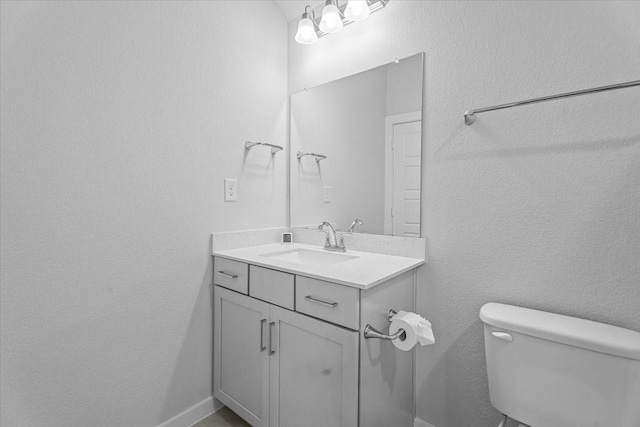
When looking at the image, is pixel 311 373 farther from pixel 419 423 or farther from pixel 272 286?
pixel 419 423

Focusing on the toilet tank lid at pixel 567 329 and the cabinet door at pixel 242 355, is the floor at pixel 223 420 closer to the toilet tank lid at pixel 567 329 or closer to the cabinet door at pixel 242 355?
the cabinet door at pixel 242 355

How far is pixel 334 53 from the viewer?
184 centimetres

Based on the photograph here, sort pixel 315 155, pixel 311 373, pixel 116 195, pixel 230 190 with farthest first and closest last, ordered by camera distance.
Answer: pixel 315 155 < pixel 230 190 < pixel 116 195 < pixel 311 373

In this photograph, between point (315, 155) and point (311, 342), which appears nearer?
point (311, 342)

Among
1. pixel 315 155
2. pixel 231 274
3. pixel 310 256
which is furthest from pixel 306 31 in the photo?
pixel 231 274

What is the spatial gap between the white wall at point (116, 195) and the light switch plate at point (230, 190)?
41 mm

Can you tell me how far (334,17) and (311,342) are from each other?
159 cm

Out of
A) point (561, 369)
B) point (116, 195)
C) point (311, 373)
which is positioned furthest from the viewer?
point (116, 195)

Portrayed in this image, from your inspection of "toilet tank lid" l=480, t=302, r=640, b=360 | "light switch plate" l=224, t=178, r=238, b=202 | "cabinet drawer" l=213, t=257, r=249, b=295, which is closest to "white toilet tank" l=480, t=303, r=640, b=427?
"toilet tank lid" l=480, t=302, r=640, b=360

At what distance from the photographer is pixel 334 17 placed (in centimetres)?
163

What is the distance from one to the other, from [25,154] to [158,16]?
84 cm

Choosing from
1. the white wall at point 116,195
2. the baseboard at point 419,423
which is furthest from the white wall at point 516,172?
the white wall at point 116,195

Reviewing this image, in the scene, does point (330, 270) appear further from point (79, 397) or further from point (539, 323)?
point (79, 397)

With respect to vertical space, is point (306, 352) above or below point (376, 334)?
below
